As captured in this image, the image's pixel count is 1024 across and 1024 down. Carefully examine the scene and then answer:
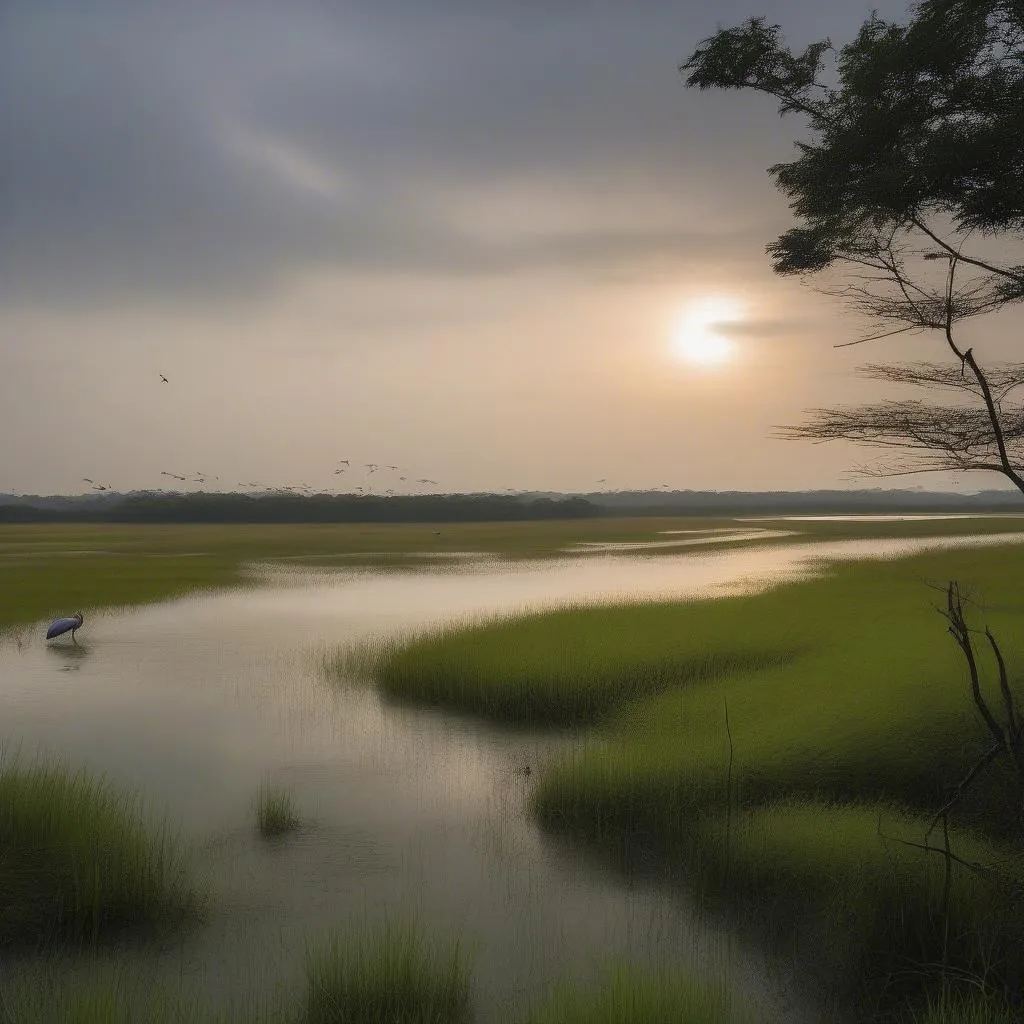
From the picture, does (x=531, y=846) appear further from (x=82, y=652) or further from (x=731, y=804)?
(x=82, y=652)

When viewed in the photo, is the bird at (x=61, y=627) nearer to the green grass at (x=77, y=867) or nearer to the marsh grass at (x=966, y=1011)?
the green grass at (x=77, y=867)

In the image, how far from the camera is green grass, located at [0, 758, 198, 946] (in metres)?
7.39

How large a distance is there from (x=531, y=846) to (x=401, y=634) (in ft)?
41.9

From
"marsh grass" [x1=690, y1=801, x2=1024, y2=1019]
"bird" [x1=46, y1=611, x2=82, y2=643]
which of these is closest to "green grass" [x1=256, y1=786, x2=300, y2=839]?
"marsh grass" [x1=690, y1=801, x2=1024, y2=1019]

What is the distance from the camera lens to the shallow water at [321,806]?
280 inches

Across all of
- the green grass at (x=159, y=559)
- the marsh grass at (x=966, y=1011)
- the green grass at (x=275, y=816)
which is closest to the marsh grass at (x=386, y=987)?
the marsh grass at (x=966, y=1011)

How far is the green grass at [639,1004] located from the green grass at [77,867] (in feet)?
12.1

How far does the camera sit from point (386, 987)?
6.15 metres

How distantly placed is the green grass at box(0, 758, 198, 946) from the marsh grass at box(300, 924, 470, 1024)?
6.49 feet

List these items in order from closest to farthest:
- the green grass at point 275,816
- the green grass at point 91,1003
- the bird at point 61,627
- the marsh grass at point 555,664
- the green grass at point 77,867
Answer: the green grass at point 91,1003 → the green grass at point 77,867 → the green grass at point 275,816 → the marsh grass at point 555,664 → the bird at point 61,627

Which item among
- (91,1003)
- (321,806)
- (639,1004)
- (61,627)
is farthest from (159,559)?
(639,1004)

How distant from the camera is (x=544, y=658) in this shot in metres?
16.7

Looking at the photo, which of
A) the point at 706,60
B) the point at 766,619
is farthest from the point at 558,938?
the point at 766,619

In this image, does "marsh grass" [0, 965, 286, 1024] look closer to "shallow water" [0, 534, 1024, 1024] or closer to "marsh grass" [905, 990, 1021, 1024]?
"shallow water" [0, 534, 1024, 1024]
